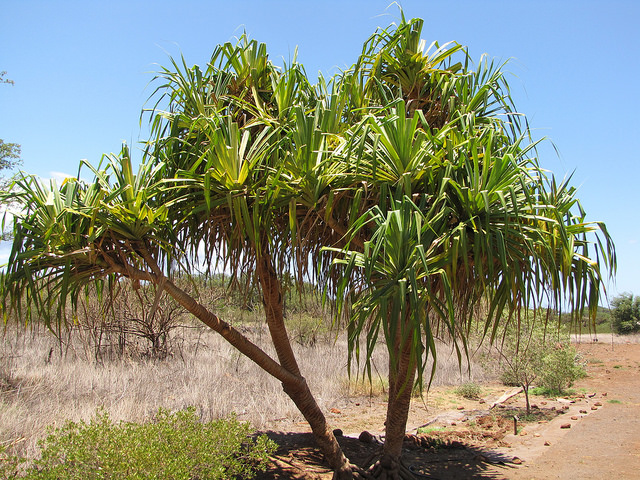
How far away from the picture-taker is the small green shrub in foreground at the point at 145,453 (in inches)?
128

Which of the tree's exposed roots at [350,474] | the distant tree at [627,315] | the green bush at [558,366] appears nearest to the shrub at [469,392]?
the green bush at [558,366]

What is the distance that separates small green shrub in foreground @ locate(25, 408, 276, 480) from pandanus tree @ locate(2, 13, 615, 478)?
830mm

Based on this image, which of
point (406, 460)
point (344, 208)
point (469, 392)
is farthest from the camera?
point (469, 392)

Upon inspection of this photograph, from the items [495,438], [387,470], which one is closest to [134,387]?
[387,470]

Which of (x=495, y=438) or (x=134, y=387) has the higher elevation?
(x=134, y=387)

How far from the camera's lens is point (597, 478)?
17.4 feet

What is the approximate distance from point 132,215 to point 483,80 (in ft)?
11.1

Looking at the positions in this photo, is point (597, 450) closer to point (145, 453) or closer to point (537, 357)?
point (537, 357)

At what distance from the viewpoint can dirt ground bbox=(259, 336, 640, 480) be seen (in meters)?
5.46

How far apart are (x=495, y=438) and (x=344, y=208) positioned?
5.01m

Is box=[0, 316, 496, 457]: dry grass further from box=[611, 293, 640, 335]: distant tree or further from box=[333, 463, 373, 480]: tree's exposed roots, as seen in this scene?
box=[611, 293, 640, 335]: distant tree

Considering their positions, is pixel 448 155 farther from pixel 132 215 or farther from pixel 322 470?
pixel 322 470

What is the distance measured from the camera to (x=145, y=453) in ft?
10.9

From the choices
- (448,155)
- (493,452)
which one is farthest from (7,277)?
(493,452)
